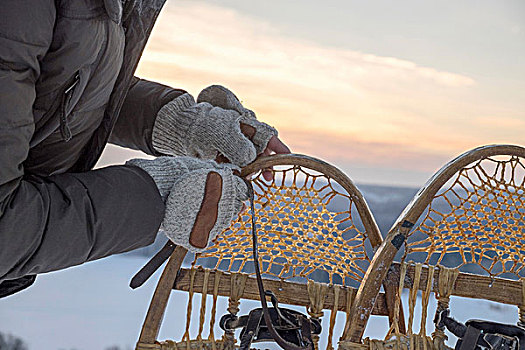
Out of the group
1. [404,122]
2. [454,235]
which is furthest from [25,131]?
[404,122]

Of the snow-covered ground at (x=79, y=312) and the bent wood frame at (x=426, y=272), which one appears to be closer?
the bent wood frame at (x=426, y=272)

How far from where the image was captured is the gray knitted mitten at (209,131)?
96cm

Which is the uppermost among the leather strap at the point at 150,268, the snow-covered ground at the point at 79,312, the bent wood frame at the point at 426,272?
the bent wood frame at the point at 426,272

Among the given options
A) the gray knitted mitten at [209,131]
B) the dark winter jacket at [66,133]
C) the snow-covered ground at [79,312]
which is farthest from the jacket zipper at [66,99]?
the snow-covered ground at [79,312]

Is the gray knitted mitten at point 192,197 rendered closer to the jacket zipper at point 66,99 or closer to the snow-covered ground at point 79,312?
the jacket zipper at point 66,99

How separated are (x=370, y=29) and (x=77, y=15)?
1.63 meters

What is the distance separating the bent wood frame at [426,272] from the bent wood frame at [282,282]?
0.05 metres

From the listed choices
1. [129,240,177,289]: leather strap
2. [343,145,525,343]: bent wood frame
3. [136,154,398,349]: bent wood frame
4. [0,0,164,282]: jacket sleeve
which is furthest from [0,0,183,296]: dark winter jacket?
[343,145,525,343]: bent wood frame

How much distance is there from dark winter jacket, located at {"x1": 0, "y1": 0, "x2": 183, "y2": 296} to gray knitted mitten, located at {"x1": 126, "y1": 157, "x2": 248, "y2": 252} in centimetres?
3

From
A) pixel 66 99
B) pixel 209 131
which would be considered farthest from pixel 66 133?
pixel 209 131

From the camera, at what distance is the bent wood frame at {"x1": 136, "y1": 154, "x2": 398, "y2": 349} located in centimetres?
100

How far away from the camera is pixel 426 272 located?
0.99 m

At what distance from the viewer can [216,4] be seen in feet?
6.56

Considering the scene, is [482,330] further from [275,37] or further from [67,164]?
[275,37]
